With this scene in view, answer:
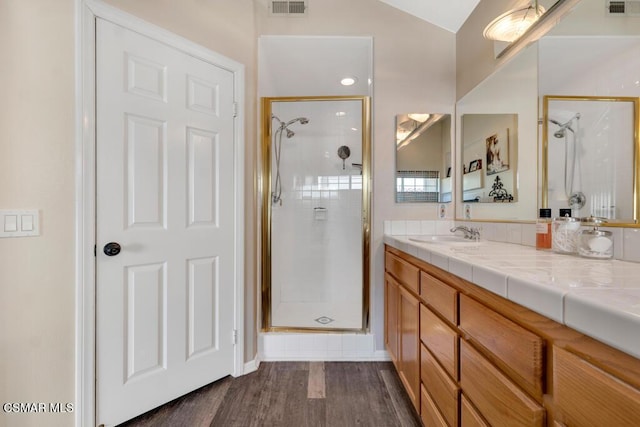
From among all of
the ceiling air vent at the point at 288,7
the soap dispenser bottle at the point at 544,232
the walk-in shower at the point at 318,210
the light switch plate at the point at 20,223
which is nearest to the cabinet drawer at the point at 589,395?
the soap dispenser bottle at the point at 544,232

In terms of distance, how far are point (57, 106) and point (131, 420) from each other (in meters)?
1.60

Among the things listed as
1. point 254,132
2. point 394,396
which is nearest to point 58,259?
point 254,132

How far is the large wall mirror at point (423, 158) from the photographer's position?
1.96 meters

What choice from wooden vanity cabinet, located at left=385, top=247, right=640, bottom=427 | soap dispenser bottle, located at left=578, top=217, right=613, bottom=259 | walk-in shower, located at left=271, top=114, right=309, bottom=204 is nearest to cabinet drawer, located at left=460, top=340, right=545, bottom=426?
wooden vanity cabinet, located at left=385, top=247, right=640, bottom=427

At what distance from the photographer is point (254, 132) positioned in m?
1.86

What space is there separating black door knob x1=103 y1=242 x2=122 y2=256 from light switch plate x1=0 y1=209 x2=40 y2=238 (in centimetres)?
24

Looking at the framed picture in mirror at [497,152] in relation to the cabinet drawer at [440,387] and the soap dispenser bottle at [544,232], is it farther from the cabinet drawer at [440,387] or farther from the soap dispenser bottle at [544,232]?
the cabinet drawer at [440,387]

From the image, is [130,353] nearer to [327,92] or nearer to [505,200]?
[505,200]

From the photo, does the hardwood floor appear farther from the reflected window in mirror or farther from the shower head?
the shower head

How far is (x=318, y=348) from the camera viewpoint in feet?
6.34

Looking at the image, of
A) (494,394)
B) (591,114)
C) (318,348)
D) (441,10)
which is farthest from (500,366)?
(441,10)

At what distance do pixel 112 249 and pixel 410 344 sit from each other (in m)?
1.59

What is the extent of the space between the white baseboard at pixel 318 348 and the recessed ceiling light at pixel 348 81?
2280mm

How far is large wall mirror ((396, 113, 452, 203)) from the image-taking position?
1964mm
